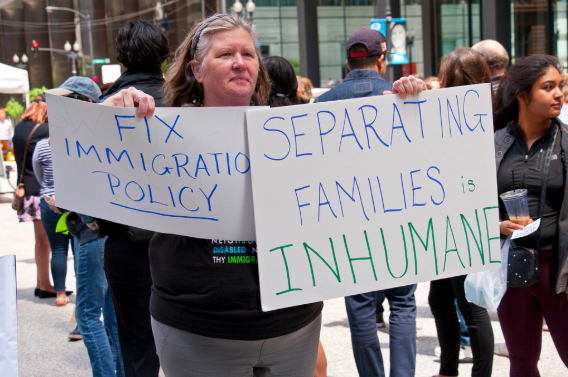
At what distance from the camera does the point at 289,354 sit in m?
1.85

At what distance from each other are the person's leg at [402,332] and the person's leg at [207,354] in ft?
5.58

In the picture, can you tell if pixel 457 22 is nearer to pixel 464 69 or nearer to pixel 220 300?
pixel 464 69

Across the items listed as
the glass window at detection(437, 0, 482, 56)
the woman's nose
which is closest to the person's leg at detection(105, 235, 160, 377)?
the woman's nose

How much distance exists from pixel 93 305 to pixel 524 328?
7.60ft

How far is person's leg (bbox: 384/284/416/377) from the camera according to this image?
11.0 feet

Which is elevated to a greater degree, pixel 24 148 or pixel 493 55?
pixel 493 55

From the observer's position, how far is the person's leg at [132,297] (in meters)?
2.78

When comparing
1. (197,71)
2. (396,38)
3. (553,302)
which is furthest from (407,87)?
(396,38)

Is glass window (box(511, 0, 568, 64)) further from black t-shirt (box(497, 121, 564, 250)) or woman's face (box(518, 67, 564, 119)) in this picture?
black t-shirt (box(497, 121, 564, 250))

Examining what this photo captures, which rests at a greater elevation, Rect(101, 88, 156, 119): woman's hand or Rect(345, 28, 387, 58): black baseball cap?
Rect(345, 28, 387, 58): black baseball cap

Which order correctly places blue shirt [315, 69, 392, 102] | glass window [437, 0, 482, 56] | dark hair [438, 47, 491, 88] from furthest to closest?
1. glass window [437, 0, 482, 56]
2. dark hair [438, 47, 491, 88]
3. blue shirt [315, 69, 392, 102]

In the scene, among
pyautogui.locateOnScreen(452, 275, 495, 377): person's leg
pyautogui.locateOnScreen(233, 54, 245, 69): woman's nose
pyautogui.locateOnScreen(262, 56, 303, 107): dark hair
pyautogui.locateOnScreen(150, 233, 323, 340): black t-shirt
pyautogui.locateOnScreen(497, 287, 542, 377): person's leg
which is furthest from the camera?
pyautogui.locateOnScreen(262, 56, 303, 107): dark hair

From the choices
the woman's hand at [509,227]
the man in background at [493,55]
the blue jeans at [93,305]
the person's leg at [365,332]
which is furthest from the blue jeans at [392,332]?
the man in background at [493,55]

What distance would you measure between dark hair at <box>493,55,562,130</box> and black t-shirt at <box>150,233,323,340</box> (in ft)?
5.59
